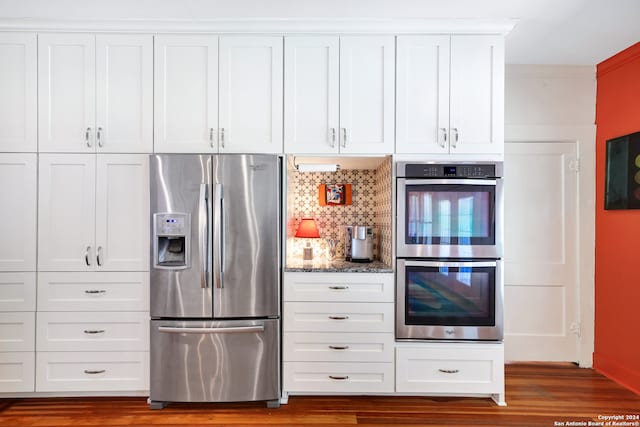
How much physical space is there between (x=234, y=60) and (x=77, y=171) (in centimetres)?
124

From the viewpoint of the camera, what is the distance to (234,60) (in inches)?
93.1

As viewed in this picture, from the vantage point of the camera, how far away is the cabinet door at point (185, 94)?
235cm

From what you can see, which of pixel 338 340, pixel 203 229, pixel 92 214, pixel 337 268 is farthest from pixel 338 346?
pixel 92 214

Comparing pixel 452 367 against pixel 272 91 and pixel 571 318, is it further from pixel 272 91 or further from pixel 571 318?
pixel 272 91

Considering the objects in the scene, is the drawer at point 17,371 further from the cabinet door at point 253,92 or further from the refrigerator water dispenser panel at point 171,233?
the cabinet door at point 253,92

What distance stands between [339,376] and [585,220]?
2372 mm

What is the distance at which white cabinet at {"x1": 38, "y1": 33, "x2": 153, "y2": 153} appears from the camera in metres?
2.33

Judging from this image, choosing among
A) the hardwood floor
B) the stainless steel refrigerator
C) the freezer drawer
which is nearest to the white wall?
the hardwood floor

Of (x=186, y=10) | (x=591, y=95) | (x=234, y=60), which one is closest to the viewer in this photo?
(x=186, y=10)

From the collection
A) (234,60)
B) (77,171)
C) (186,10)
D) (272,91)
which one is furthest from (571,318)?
(77,171)

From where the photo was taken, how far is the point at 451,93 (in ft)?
7.77

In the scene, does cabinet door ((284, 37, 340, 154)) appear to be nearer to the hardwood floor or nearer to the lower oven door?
the lower oven door

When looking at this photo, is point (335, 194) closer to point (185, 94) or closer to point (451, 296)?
point (451, 296)

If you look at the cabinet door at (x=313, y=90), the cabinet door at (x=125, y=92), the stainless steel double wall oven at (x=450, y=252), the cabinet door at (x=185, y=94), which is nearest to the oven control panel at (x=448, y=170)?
the stainless steel double wall oven at (x=450, y=252)
